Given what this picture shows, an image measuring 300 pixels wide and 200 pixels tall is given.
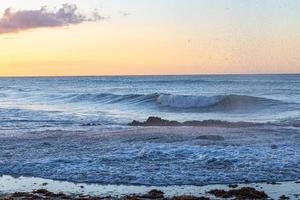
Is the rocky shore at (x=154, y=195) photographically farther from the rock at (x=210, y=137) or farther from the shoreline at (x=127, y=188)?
the rock at (x=210, y=137)

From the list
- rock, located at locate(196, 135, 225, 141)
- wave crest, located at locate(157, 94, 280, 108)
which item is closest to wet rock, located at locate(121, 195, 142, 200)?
rock, located at locate(196, 135, 225, 141)

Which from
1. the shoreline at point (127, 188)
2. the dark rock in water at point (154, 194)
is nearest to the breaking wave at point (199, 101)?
the shoreline at point (127, 188)

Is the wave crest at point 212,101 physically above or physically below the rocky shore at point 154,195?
below

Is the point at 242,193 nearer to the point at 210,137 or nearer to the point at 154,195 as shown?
the point at 154,195

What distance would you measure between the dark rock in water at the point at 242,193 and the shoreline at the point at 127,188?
0.18 m

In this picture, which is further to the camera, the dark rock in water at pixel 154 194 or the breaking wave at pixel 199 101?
the breaking wave at pixel 199 101

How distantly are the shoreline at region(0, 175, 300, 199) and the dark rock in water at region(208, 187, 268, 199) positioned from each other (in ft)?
0.60

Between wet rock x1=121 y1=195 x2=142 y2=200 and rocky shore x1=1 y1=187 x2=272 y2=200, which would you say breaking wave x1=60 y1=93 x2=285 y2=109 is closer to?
rocky shore x1=1 y1=187 x2=272 y2=200

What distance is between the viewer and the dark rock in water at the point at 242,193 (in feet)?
35.0

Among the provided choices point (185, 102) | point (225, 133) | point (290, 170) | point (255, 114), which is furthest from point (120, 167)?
point (185, 102)

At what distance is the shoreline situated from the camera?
1118cm

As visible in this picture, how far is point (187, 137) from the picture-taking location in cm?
2053

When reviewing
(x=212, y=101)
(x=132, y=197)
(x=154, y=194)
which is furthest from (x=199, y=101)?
(x=132, y=197)

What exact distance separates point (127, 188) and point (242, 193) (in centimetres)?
283
